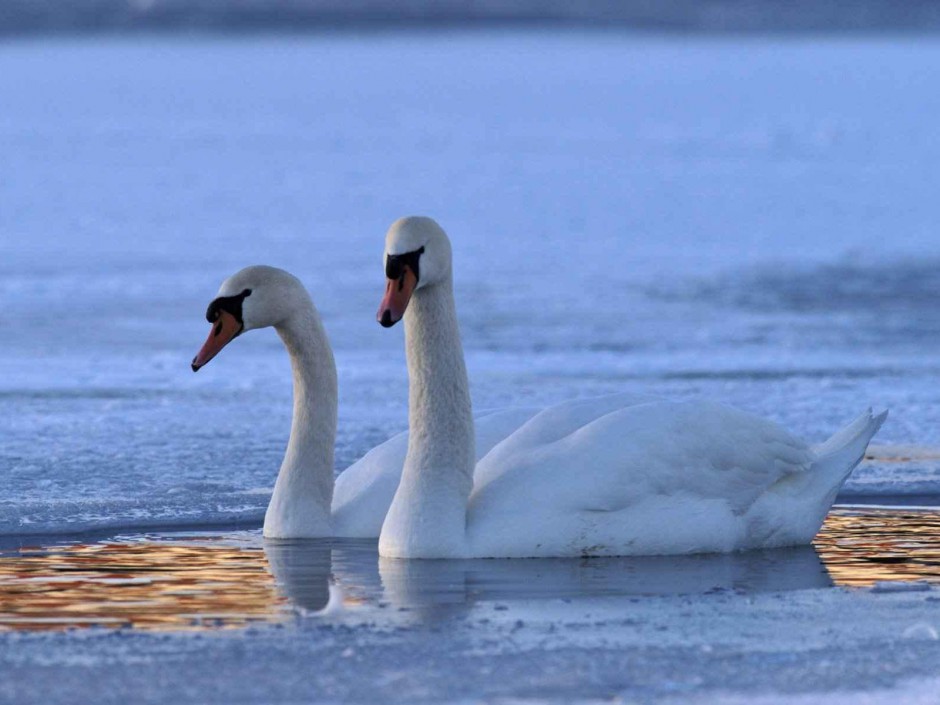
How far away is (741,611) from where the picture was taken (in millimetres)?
6160

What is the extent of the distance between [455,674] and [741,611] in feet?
4.02

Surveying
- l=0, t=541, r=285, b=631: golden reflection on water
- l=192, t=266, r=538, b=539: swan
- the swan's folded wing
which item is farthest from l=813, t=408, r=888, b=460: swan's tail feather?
l=0, t=541, r=285, b=631: golden reflection on water

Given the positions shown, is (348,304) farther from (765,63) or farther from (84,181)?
(765,63)

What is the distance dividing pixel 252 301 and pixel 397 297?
1.03 metres

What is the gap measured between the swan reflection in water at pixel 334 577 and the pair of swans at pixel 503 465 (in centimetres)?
10

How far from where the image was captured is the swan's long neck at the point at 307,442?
7.68 m

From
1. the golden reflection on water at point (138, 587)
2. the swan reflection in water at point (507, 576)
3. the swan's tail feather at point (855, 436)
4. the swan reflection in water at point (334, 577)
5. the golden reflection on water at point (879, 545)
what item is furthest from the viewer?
the swan's tail feather at point (855, 436)

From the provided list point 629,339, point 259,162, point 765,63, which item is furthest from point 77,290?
point 765,63

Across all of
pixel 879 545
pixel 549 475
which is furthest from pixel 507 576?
pixel 879 545

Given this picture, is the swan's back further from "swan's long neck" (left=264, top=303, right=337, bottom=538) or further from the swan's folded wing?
"swan's long neck" (left=264, top=303, right=337, bottom=538)

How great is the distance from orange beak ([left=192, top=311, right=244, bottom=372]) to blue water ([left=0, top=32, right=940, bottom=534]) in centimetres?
84

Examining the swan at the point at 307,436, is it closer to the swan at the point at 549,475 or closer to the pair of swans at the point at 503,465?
the pair of swans at the point at 503,465

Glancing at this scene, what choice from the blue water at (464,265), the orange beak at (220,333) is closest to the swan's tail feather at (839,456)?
the blue water at (464,265)

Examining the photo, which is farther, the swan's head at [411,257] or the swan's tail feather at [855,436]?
the swan's tail feather at [855,436]
